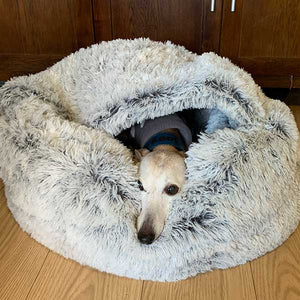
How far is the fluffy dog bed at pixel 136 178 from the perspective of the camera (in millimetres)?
1063

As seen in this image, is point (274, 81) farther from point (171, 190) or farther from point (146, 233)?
point (146, 233)

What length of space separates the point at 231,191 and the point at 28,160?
1.87 feet

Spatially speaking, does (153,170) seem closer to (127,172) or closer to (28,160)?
(127,172)

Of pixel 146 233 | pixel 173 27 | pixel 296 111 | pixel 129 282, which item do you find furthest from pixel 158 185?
pixel 296 111

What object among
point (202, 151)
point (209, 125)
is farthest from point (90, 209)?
point (209, 125)

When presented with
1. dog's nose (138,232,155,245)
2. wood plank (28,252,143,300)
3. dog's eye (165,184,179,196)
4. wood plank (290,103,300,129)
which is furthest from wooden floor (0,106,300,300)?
wood plank (290,103,300,129)

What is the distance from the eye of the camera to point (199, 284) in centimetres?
104

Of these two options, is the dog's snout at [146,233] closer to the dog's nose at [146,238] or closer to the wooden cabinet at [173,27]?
the dog's nose at [146,238]

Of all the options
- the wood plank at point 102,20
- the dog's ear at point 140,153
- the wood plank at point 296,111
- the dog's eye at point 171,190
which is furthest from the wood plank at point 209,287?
the wood plank at point 102,20

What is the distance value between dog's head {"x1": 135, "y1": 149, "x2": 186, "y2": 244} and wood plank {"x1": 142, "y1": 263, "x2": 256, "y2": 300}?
0.14 metres

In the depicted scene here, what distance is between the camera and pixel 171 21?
1.87m

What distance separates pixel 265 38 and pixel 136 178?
42.0 inches

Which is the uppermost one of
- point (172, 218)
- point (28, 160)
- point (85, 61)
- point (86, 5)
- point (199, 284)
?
point (86, 5)

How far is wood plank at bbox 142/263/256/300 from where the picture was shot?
100cm
